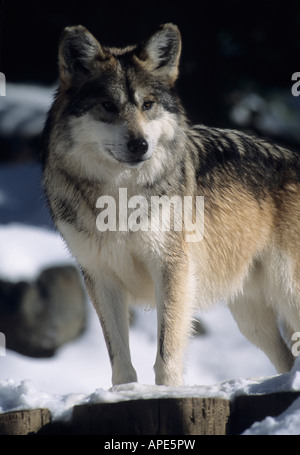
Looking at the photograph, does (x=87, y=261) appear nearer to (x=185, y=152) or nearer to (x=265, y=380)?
(x=185, y=152)

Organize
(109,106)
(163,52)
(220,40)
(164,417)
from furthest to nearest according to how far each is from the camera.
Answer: (220,40)
(163,52)
(109,106)
(164,417)

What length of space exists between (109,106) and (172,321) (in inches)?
54.0

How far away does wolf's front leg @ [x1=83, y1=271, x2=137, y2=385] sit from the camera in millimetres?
4516

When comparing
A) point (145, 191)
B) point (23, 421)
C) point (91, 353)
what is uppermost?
point (145, 191)

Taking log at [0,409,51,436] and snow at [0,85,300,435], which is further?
snow at [0,85,300,435]

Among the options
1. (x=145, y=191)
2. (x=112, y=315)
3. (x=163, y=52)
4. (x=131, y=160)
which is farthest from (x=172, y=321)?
(x=163, y=52)

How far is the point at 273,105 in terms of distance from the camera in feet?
31.6

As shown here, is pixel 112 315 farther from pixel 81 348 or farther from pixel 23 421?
pixel 81 348

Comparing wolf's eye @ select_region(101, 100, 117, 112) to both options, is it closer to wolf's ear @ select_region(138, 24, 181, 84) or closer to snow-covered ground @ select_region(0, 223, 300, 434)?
wolf's ear @ select_region(138, 24, 181, 84)

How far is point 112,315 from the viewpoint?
457cm

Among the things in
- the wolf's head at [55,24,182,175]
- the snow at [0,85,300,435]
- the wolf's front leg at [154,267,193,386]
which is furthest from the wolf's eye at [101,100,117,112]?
the snow at [0,85,300,435]

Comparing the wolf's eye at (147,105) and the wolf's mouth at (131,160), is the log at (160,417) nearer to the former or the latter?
the wolf's mouth at (131,160)

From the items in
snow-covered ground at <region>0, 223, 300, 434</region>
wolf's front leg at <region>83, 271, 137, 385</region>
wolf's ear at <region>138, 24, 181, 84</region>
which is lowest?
snow-covered ground at <region>0, 223, 300, 434</region>

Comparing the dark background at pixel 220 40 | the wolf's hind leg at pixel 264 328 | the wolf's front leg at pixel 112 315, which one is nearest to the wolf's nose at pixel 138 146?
the wolf's front leg at pixel 112 315
